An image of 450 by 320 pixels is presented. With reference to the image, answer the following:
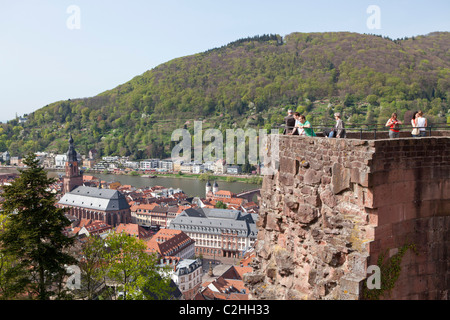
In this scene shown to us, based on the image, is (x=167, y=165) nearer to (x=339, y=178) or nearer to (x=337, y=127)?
(x=337, y=127)

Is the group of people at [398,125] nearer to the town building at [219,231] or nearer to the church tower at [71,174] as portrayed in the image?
the town building at [219,231]

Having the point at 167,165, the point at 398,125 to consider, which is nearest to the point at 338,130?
the point at 398,125

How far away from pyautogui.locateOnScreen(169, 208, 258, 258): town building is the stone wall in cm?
5229

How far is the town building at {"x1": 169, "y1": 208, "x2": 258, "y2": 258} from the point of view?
59.5 meters

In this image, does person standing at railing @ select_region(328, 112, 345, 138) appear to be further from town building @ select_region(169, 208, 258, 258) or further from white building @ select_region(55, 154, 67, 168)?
white building @ select_region(55, 154, 67, 168)

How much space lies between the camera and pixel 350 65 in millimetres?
180750

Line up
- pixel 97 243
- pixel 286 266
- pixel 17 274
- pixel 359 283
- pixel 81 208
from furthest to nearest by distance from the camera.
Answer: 1. pixel 81 208
2. pixel 97 243
3. pixel 17 274
4. pixel 286 266
5. pixel 359 283

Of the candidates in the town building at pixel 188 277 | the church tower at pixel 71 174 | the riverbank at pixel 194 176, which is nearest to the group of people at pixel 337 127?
the town building at pixel 188 277

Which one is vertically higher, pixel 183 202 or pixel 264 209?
pixel 264 209

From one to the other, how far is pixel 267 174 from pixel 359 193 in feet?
6.45

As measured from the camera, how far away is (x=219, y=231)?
6025 cm

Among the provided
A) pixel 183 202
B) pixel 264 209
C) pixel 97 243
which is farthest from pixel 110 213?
pixel 264 209

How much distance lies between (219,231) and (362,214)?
182 feet

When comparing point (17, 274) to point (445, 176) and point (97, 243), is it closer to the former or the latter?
point (97, 243)
